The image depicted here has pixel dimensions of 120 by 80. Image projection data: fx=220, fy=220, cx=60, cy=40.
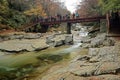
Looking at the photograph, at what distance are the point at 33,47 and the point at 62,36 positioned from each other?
726 centimetres

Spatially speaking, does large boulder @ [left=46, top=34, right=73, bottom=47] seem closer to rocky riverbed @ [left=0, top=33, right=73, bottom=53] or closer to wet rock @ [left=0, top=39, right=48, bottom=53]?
rocky riverbed @ [left=0, top=33, right=73, bottom=53]

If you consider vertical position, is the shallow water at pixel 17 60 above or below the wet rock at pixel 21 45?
below

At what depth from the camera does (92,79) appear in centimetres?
1008

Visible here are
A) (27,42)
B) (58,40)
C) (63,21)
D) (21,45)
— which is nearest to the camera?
(21,45)

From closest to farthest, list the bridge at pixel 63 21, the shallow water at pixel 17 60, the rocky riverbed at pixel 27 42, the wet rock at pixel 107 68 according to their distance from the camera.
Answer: the wet rock at pixel 107 68 → the shallow water at pixel 17 60 → the rocky riverbed at pixel 27 42 → the bridge at pixel 63 21

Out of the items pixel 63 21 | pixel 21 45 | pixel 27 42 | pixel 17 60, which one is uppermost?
pixel 63 21

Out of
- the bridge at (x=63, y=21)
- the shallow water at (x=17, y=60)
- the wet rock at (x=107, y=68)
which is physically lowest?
the shallow water at (x=17, y=60)

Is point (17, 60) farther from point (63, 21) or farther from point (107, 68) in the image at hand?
point (63, 21)

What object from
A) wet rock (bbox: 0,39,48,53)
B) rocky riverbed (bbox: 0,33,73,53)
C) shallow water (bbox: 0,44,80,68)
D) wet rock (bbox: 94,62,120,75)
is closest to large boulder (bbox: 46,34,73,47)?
rocky riverbed (bbox: 0,33,73,53)

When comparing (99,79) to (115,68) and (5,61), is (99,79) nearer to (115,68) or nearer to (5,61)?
(115,68)

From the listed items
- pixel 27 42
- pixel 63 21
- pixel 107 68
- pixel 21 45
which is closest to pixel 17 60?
pixel 21 45

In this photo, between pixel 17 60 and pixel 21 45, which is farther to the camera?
pixel 21 45

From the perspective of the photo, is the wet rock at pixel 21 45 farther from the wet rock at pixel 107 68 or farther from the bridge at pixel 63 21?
the wet rock at pixel 107 68

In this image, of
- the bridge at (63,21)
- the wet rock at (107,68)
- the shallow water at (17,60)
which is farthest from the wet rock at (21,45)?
the wet rock at (107,68)
